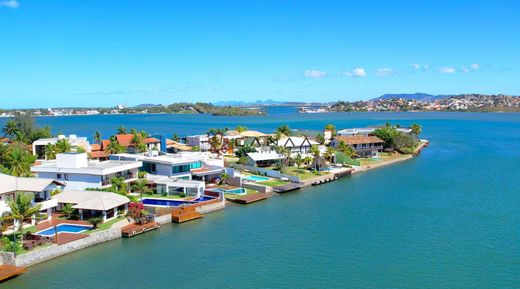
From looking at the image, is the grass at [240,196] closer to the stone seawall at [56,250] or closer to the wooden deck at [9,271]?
the stone seawall at [56,250]

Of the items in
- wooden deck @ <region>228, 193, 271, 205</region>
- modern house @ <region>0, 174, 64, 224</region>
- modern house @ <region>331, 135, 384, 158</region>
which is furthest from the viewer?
modern house @ <region>331, 135, 384, 158</region>

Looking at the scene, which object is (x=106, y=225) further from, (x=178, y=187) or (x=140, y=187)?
(x=178, y=187)

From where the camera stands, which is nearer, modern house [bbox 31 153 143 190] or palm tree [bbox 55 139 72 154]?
modern house [bbox 31 153 143 190]

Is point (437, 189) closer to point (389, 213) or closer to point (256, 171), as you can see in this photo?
point (389, 213)

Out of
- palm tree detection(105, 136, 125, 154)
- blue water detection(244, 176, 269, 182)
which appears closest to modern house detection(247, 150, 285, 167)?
blue water detection(244, 176, 269, 182)

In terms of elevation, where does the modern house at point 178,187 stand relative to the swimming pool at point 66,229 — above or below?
above

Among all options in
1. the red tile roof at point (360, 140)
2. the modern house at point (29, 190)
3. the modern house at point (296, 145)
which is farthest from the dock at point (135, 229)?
the red tile roof at point (360, 140)

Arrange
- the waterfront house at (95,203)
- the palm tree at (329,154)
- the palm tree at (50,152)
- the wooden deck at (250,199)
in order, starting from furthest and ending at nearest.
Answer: the palm tree at (329,154) → the palm tree at (50,152) → the wooden deck at (250,199) → the waterfront house at (95,203)

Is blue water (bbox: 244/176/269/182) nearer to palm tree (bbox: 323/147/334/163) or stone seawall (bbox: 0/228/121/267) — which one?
palm tree (bbox: 323/147/334/163)
